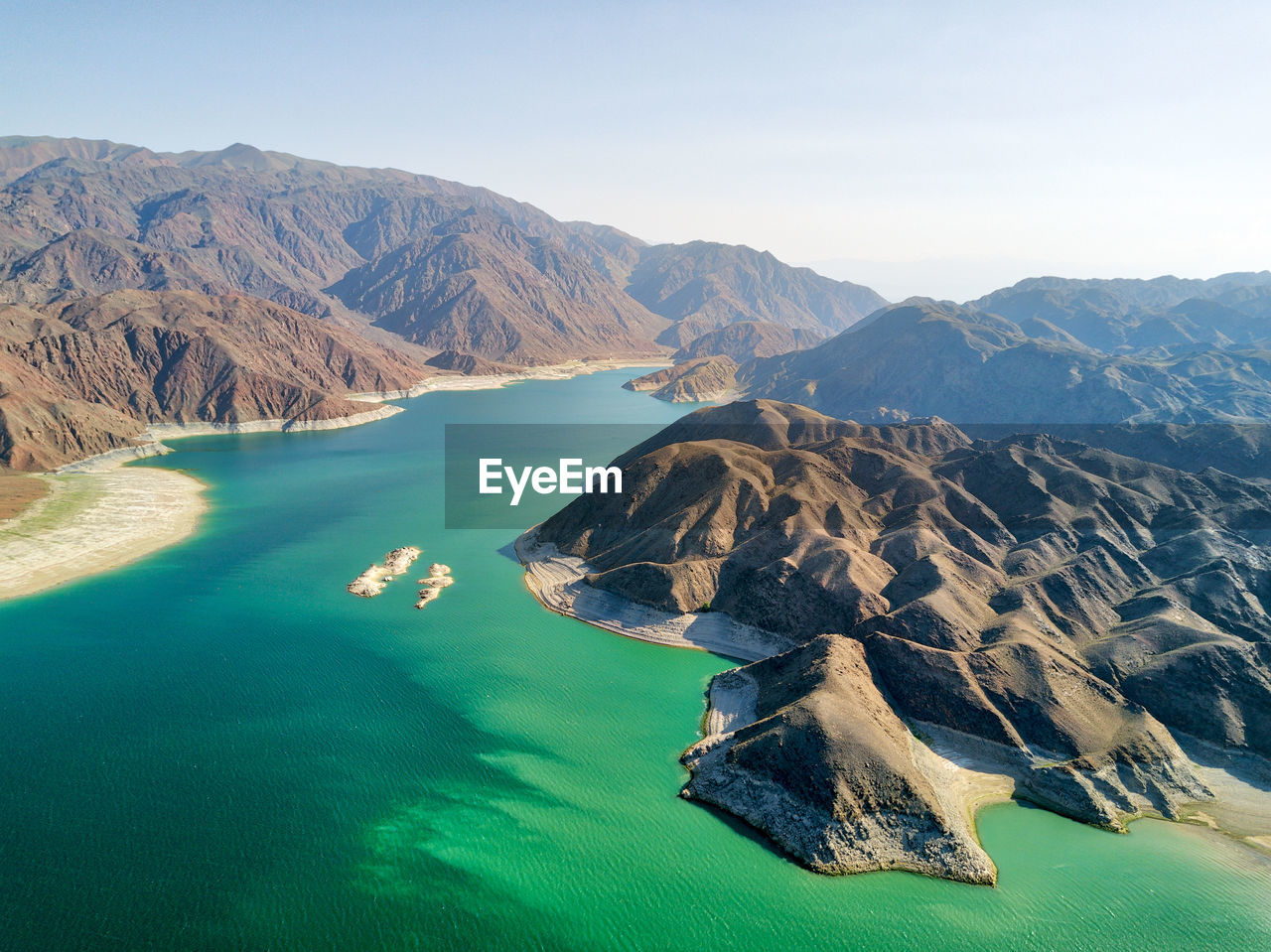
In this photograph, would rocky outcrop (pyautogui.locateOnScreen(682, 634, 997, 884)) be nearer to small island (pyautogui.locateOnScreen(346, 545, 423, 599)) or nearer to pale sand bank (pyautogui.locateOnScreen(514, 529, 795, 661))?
pale sand bank (pyautogui.locateOnScreen(514, 529, 795, 661))

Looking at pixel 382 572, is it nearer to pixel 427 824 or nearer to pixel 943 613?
pixel 427 824

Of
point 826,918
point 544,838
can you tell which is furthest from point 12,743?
point 826,918

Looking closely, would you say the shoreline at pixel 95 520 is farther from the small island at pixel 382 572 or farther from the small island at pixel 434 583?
the small island at pixel 434 583

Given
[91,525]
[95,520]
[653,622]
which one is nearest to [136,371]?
[95,520]

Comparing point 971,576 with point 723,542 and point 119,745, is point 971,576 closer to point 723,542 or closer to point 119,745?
point 723,542

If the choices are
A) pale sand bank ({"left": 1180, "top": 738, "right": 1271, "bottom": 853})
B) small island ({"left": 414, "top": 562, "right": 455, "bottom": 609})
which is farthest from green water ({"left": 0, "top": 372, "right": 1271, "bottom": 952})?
small island ({"left": 414, "top": 562, "right": 455, "bottom": 609})

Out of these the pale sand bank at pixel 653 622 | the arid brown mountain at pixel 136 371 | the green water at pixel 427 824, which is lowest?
the green water at pixel 427 824

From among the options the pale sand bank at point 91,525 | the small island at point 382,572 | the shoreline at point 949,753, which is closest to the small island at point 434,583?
the small island at point 382,572
